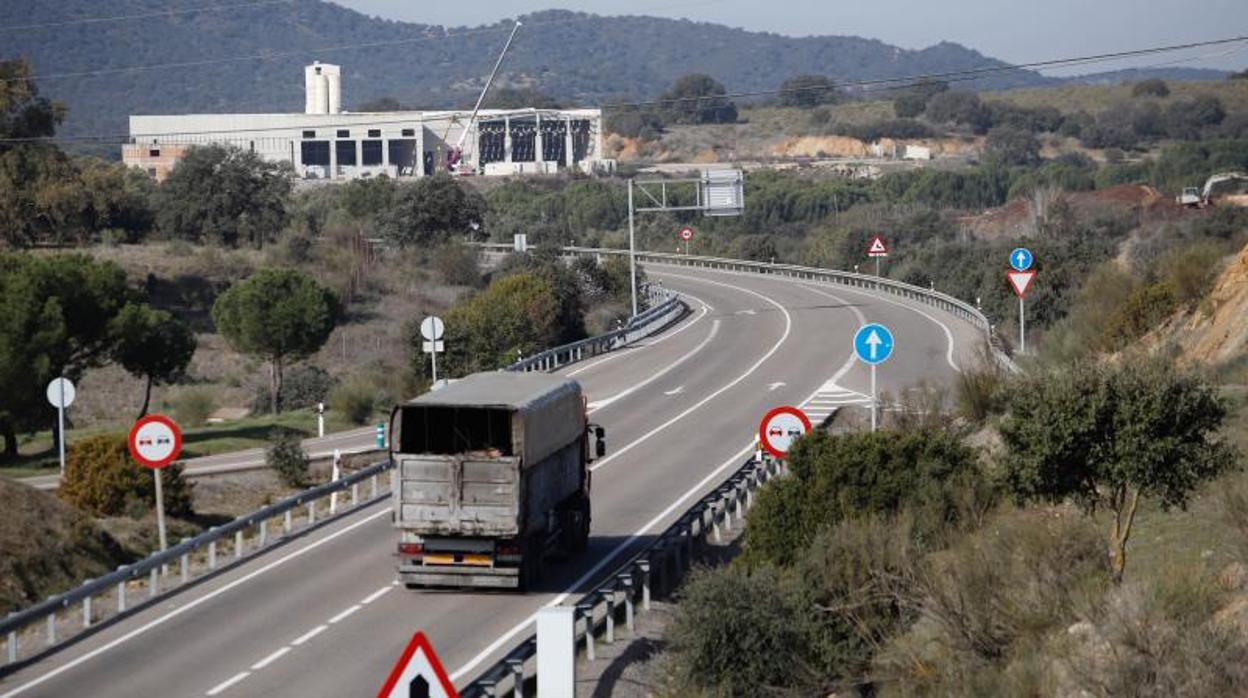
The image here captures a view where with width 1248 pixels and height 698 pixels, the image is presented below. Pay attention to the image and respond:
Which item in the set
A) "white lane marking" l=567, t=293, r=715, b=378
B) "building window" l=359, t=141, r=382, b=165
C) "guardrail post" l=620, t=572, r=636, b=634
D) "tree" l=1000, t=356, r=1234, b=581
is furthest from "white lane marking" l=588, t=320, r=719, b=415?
"building window" l=359, t=141, r=382, b=165

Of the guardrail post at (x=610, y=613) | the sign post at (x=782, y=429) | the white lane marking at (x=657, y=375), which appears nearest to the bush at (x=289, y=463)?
the white lane marking at (x=657, y=375)

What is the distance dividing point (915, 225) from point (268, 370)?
55.6m

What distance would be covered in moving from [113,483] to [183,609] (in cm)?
994

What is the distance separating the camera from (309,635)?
2070 centimetres

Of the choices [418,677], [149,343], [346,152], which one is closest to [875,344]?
[418,677]

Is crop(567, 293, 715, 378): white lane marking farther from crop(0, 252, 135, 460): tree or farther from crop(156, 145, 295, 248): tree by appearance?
crop(156, 145, 295, 248): tree

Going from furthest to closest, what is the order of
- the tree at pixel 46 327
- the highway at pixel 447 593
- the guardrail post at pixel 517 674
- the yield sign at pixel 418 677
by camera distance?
the tree at pixel 46 327
the highway at pixel 447 593
the guardrail post at pixel 517 674
the yield sign at pixel 418 677

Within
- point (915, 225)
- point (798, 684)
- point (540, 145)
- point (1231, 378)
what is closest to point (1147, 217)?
point (915, 225)

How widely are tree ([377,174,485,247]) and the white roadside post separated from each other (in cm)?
7384

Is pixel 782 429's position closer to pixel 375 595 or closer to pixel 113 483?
pixel 375 595

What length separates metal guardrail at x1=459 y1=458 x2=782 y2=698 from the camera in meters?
17.5

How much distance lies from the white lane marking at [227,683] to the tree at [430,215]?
2714 inches

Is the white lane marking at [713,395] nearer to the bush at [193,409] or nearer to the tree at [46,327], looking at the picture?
the bush at [193,409]

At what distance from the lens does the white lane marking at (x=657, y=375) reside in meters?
42.9
